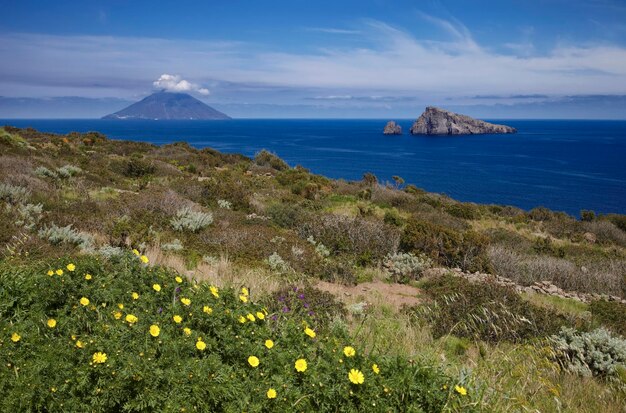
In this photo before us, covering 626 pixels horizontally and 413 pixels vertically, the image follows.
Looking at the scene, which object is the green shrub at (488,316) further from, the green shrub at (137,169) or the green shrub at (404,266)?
the green shrub at (137,169)

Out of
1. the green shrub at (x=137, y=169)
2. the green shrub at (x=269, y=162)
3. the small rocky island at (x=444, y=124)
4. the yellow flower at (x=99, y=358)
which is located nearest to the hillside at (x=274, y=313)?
the yellow flower at (x=99, y=358)

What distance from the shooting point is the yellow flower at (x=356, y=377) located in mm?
2891

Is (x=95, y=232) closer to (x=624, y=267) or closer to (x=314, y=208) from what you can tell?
(x=314, y=208)

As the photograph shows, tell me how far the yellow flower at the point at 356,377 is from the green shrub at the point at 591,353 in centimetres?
368

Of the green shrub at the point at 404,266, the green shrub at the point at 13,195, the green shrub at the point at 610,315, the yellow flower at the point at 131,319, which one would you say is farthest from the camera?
the green shrub at the point at 13,195

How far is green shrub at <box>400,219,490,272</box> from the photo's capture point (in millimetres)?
11180

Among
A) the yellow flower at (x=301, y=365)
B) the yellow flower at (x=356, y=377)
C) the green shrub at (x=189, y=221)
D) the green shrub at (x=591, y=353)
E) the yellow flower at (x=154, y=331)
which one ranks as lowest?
the green shrub at (x=591, y=353)

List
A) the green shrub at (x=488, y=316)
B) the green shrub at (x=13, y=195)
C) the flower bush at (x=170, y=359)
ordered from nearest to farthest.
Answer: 1. the flower bush at (x=170, y=359)
2. the green shrub at (x=488, y=316)
3. the green shrub at (x=13, y=195)

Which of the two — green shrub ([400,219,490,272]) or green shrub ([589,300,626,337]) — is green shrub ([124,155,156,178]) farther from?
green shrub ([589,300,626,337])

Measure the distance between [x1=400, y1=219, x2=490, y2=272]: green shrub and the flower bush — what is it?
7747 millimetres

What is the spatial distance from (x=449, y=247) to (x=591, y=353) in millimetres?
6041

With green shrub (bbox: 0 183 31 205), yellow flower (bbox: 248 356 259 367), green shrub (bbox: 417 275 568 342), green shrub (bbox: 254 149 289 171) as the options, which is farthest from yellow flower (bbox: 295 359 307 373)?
green shrub (bbox: 254 149 289 171)

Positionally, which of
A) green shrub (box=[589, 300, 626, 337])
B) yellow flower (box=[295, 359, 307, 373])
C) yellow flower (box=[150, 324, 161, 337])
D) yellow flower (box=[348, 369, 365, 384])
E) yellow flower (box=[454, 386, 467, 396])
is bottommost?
green shrub (box=[589, 300, 626, 337])

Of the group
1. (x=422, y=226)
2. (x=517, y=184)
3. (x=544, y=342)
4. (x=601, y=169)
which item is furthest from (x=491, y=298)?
(x=601, y=169)
